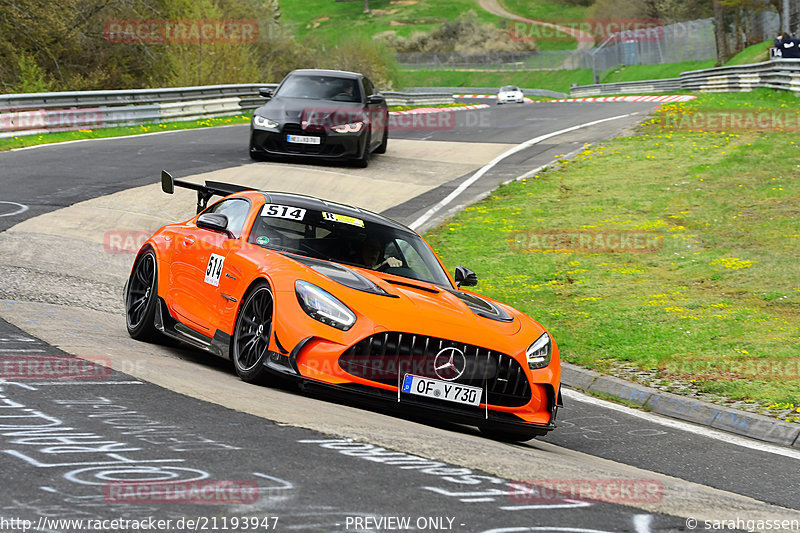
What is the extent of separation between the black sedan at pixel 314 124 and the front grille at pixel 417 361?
46.1 ft

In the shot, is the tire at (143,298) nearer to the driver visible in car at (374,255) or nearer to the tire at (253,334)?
the tire at (253,334)

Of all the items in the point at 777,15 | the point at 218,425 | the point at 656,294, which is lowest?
the point at 656,294

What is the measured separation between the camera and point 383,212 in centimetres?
1722

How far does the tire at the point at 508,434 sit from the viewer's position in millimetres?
6877

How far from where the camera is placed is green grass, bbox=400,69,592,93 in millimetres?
89500

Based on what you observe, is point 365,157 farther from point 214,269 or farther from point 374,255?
point 214,269

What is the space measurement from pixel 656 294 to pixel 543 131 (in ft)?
54.7

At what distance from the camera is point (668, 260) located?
14125 mm

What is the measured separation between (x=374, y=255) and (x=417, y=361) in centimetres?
166

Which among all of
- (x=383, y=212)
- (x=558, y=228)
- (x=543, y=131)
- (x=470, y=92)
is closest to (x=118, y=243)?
(x=383, y=212)

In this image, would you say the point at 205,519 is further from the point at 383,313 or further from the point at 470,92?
the point at 470,92

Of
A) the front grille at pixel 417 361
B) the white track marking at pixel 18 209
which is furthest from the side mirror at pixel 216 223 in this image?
the white track marking at pixel 18 209

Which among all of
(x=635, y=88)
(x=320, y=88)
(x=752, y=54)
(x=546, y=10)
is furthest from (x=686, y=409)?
(x=546, y=10)

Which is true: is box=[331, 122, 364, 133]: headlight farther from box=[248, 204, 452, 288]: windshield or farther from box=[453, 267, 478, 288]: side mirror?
box=[453, 267, 478, 288]: side mirror
